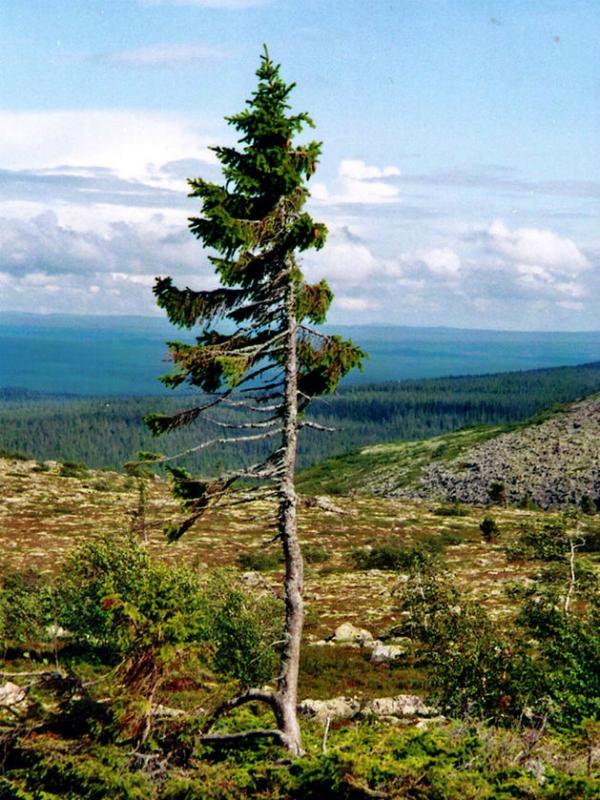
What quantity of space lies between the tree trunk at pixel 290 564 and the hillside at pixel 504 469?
100m

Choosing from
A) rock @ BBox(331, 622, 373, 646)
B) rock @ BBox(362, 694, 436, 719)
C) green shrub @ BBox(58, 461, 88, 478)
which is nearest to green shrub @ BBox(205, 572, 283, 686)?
rock @ BBox(362, 694, 436, 719)

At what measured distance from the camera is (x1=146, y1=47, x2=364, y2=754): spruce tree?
13742 millimetres

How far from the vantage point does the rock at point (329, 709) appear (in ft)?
87.4

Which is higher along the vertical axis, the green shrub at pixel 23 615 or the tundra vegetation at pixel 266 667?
the tundra vegetation at pixel 266 667

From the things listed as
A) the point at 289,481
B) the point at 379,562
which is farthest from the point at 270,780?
the point at 379,562

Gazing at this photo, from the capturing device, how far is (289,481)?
14359mm

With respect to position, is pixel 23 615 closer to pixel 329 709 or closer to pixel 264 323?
pixel 329 709

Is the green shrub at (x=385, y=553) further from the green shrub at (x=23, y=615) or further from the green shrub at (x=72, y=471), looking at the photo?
the green shrub at (x=72, y=471)

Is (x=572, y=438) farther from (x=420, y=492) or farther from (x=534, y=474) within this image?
(x=420, y=492)

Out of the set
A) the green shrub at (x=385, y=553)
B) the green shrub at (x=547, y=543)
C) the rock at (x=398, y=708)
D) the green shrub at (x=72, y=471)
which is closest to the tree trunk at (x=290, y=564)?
the rock at (x=398, y=708)

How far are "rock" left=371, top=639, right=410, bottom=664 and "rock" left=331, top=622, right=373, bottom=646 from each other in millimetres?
1698

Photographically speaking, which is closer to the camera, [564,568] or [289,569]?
[289,569]

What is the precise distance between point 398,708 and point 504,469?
106m

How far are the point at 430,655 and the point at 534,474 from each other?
10762cm
